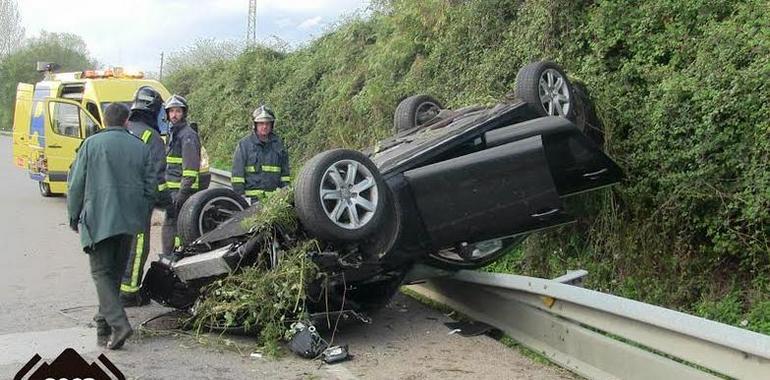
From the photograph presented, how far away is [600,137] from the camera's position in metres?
6.32

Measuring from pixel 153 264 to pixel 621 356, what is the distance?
126 inches

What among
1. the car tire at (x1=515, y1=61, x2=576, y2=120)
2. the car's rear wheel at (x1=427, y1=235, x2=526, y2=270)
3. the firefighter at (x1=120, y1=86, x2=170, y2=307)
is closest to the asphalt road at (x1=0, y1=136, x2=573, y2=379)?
the firefighter at (x1=120, y1=86, x2=170, y2=307)

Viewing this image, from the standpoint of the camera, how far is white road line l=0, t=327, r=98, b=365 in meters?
4.74

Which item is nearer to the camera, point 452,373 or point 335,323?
point 452,373

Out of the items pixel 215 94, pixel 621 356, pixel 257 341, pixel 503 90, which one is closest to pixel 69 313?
pixel 257 341

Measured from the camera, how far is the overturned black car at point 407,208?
16.2ft

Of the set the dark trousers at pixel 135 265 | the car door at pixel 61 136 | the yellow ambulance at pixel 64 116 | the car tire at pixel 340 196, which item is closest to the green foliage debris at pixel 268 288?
the car tire at pixel 340 196

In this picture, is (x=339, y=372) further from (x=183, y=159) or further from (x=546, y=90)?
(x=183, y=159)

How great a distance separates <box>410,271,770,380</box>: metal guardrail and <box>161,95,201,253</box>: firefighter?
2.72 m

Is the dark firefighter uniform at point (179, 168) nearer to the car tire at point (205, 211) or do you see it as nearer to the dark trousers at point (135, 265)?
the dark trousers at point (135, 265)

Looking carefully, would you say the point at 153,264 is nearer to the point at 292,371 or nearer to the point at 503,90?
the point at 292,371

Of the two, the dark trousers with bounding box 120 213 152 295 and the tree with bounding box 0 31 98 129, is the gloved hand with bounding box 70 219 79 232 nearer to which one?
the dark trousers with bounding box 120 213 152 295

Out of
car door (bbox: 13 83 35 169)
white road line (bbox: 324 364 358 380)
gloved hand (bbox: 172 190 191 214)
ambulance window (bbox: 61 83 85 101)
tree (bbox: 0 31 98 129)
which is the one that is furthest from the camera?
tree (bbox: 0 31 98 129)

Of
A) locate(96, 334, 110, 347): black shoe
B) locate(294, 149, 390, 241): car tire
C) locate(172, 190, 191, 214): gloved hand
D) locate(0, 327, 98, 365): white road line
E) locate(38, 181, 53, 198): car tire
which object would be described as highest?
locate(294, 149, 390, 241): car tire
